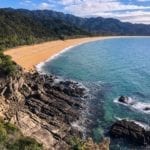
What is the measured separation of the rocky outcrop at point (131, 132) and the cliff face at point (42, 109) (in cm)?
433

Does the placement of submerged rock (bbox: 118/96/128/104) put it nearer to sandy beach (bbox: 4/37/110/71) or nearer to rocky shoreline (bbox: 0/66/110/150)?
rocky shoreline (bbox: 0/66/110/150)

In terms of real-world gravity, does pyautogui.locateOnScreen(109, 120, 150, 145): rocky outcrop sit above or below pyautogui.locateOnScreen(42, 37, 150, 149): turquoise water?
above

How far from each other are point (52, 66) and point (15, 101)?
48832 mm

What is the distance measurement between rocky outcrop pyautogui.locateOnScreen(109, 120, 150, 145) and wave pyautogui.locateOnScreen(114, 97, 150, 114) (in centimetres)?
900

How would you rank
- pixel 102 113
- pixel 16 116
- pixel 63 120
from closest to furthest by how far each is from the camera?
1. pixel 16 116
2. pixel 63 120
3. pixel 102 113

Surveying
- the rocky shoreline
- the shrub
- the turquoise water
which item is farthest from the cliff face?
the shrub

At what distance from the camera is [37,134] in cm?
3938

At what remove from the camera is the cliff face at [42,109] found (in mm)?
39844

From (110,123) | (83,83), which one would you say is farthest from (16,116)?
(83,83)

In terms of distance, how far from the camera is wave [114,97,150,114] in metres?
53.5

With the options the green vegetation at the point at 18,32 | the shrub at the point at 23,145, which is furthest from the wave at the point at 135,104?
the green vegetation at the point at 18,32

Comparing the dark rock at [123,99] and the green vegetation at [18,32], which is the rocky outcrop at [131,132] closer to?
the dark rock at [123,99]

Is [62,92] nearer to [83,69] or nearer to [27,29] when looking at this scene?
[83,69]

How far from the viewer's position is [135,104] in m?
56.3
